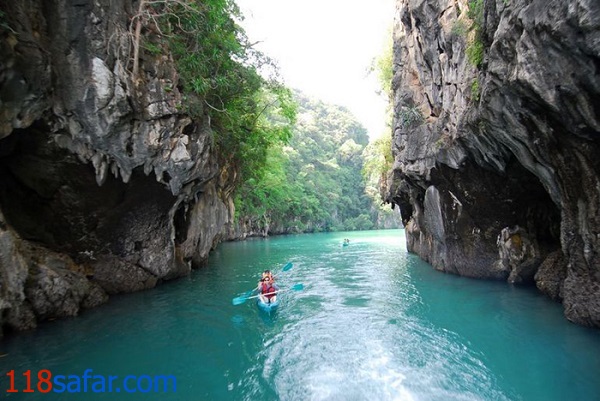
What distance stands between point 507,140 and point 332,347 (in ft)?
20.9

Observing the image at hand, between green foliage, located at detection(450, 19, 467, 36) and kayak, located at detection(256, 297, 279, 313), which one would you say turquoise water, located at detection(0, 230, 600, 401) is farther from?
green foliage, located at detection(450, 19, 467, 36)

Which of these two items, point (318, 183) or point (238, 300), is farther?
point (318, 183)

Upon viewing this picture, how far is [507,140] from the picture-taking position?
8078 millimetres

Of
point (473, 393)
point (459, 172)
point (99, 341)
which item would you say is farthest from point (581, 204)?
point (99, 341)

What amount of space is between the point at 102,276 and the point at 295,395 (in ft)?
27.7

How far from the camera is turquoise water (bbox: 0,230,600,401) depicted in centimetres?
581

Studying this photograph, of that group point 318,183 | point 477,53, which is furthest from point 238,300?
point 318,183

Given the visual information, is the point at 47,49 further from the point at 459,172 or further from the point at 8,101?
the point at 459,172

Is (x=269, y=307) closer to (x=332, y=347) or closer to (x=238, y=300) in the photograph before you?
(x=238, y=300)

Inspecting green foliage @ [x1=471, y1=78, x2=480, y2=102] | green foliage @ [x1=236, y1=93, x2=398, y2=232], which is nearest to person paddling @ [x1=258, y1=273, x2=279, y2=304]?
green foliage @ [x1=471, y1=78, x2=480, y2=102]

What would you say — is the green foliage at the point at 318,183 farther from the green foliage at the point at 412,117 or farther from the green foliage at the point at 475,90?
the green foliage at the point at 475,90

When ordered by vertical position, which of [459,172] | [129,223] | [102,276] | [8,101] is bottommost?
[102,276]

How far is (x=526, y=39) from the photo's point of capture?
5.77 meters

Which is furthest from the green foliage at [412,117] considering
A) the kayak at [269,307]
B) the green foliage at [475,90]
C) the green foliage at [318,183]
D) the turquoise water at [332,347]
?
the green foliage at [318,183]
